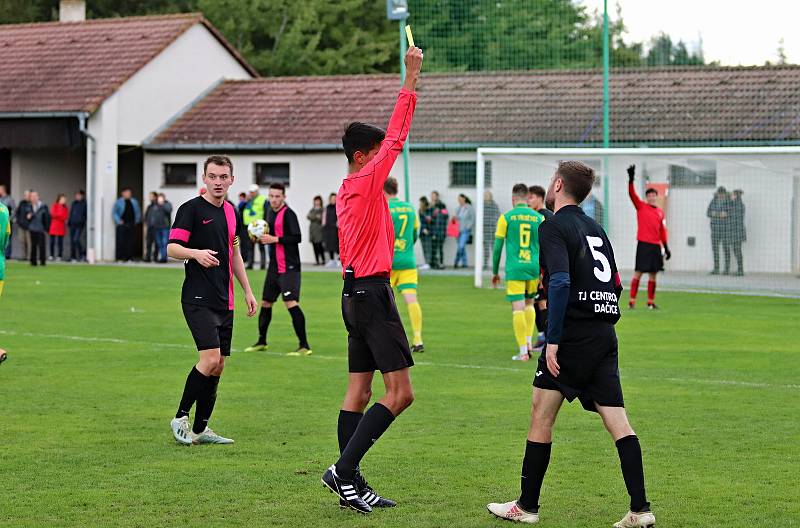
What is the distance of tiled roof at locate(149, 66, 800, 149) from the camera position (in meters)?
33.9

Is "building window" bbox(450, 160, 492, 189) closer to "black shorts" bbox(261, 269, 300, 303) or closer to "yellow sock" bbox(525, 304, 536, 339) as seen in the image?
"yellow sock" bbox(525, 304, 536, 339)

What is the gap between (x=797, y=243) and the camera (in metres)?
25.5

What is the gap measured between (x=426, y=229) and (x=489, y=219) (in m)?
4.28

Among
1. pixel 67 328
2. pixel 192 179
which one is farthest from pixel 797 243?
pixel 192 179

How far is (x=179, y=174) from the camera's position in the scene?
39000 mm

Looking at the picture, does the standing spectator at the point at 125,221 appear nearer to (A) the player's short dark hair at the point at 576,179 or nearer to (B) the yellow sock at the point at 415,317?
(B) the yellow sock at the point at 415,317

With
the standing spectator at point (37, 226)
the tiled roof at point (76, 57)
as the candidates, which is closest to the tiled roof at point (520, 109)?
the tiled roof at point (76, 57)

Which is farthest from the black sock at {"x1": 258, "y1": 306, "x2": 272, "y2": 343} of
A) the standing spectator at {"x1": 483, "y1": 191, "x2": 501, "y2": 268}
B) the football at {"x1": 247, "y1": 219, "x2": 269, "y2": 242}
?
the standing spectator at {"x1": 483, "y1": 191, "x2": 501, "y2": 268}

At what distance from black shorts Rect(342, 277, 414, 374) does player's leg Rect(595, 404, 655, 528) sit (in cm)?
115

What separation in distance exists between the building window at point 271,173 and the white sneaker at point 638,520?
3196 cm

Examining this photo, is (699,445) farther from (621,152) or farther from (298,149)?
(298,149)

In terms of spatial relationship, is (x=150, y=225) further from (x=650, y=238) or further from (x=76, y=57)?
(x=650, y=238)

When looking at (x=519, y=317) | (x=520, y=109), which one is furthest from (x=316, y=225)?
(x=519, y=317)

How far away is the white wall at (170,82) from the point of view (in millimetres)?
38406
